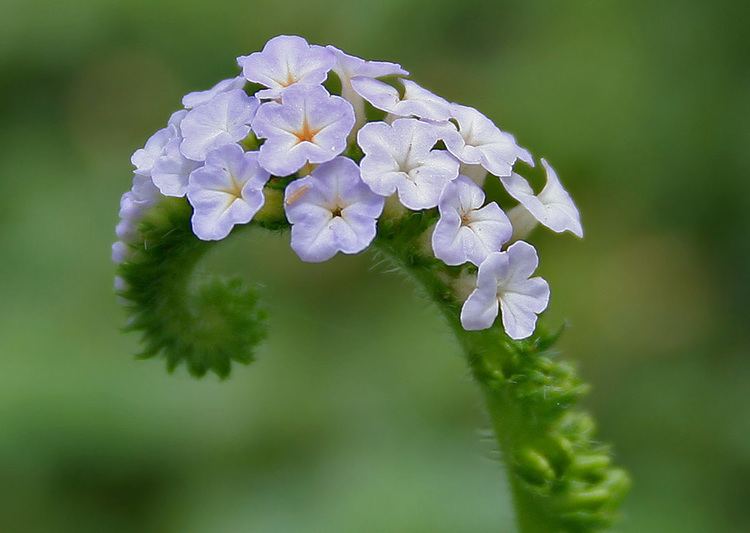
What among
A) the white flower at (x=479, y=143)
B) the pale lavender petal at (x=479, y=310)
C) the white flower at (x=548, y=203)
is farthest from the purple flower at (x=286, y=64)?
the pale lavender petal at (x=479, y=310)

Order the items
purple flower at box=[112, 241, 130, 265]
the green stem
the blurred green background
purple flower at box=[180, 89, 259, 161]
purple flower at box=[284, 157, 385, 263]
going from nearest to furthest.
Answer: purple flower at box=[284, 157, 385, 263], purple flower at box=[180, 89, 259, 161], the green stem, purple flower at box=[112, 241, 130, 265], the blurred green background

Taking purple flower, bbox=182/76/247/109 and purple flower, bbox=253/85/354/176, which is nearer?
purple flower, bbox=253/85/354/176

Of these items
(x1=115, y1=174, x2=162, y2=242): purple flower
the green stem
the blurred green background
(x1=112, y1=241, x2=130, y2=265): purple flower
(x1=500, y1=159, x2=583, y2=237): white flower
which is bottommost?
the green stem

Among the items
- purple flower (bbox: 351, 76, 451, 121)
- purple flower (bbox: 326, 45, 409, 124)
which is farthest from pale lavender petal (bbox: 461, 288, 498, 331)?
purple flower (bbox: 326, 45, 409, 124)

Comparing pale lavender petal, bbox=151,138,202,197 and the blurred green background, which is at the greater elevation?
the blurred green background

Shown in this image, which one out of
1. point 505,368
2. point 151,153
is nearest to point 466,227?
point 505,368

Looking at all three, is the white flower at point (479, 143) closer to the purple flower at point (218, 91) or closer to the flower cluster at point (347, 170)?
the flower cluster at point (347, 170)

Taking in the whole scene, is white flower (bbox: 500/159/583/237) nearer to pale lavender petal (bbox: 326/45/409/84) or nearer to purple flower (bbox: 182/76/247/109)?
pale lavender petal (bbox: 326/45/409/84)
